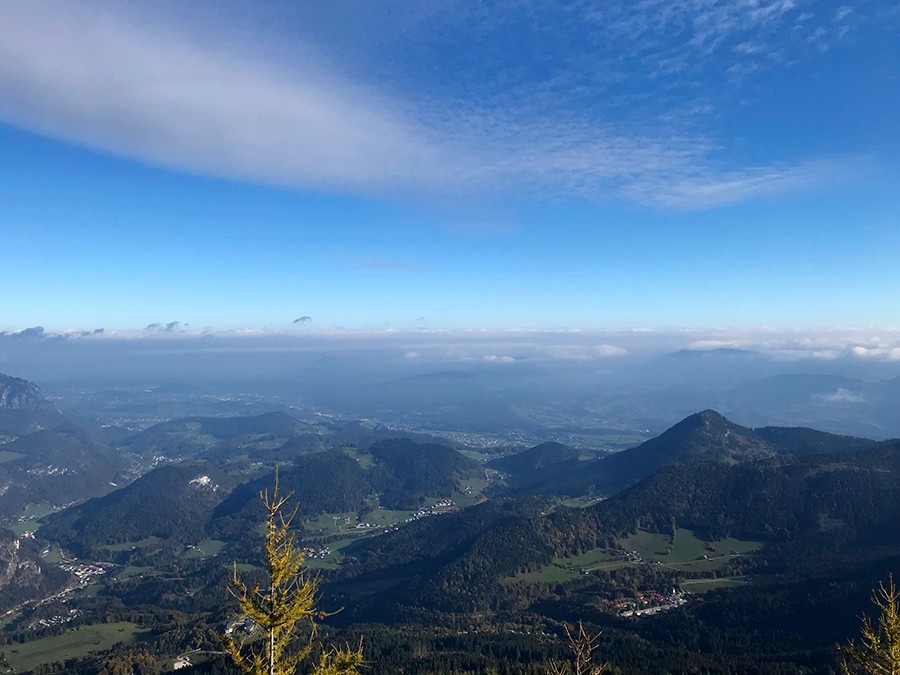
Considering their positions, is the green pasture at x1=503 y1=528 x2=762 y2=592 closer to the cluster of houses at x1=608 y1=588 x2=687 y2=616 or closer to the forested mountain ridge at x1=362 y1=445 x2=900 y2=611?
the forested mountain ridge at x1=362 y1=445 x2=900 y2=611

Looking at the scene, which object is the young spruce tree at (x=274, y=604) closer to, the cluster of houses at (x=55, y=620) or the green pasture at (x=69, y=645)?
the green pasture at (x=69, y=645)

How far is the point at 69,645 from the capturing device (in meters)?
136

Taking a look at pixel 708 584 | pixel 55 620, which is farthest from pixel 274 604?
pixel 55 620

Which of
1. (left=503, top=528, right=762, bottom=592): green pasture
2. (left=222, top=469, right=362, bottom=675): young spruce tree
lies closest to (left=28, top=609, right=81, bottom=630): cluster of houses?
(left=503, top=528, right=762, bottom=592): green pasture

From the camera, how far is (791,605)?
12719 centimetres

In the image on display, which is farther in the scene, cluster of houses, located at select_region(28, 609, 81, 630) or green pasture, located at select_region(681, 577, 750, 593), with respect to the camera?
cluster of houses, located at select_region(28, 609, 81, 630)

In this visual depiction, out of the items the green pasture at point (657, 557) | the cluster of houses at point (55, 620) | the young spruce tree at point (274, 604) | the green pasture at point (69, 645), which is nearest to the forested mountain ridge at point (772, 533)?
the green pasture at point (657, 557)

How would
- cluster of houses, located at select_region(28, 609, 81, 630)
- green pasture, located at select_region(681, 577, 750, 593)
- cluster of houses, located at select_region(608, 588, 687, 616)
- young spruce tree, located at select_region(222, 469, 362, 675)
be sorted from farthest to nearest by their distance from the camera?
cluster of houses, located at select_region(28, 609, 81, 630), green pasture, located at select_region(681, 577, 750, 593), cluster of houses, located at select_region(608, 588, 687, 616), young spruce tree, located at select_region(222, 469, 362, 675)

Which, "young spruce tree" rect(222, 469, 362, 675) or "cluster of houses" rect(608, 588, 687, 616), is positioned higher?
"young spruce tree" rect(222, 469, 362, 675)

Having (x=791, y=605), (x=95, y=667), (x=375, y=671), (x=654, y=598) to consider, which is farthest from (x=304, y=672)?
(x=791, y=605)

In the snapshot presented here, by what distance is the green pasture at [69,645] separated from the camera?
416 ft

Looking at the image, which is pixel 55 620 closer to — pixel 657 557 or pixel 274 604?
pixel 657 557

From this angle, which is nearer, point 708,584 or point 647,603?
point 647,603

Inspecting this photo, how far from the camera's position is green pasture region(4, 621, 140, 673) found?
4990 inches
